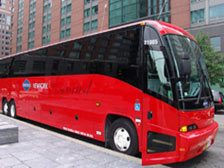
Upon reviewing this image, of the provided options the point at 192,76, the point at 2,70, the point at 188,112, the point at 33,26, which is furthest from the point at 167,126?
the point at 33,26

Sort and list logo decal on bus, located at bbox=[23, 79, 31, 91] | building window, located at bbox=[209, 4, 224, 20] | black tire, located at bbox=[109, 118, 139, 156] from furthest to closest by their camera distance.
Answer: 1. building window, located at bbox=[209, 4, 224, 20]
2. logo decal on bus, located at bbox=[23, 79, 31, 91]
3. black tire, located at bbox=[109, 118, 139, 156]

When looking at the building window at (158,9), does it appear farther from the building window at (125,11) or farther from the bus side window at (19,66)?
the bus side window at (19,66)

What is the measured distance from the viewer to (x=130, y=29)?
21.6 ft

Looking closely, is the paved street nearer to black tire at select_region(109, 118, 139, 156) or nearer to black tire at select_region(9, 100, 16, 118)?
black tire at select_region(109, 118, 139, 156)

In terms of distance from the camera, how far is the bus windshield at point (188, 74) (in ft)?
18.1

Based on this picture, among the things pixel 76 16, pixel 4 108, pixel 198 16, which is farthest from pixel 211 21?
pixel 4 108

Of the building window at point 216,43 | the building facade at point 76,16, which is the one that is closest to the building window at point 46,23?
the building facade at point 76,16

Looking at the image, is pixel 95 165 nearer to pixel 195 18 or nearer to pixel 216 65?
pixel 216 65

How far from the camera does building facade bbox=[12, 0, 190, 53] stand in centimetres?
4144

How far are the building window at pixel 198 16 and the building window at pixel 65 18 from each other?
28.6m

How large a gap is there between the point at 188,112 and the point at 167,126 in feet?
1.67

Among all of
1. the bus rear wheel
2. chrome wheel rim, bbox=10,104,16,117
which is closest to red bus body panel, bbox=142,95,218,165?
the bus rear wheel

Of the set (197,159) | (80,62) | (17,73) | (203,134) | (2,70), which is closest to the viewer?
(203,134)

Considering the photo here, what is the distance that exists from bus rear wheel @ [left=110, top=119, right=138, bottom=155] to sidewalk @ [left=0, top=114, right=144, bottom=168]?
55 centimetres
